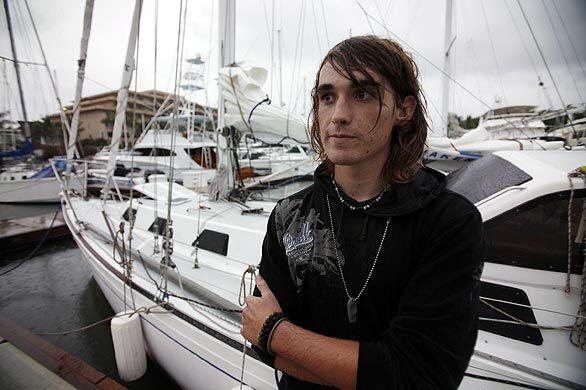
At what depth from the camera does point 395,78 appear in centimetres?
99

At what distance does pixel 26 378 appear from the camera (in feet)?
8.89

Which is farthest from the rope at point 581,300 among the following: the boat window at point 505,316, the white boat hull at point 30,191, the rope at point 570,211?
the white boat hull at point 30,191

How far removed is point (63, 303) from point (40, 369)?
4.89m

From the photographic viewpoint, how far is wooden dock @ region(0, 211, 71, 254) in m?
9.11

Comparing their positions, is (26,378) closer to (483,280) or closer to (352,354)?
(352,354)

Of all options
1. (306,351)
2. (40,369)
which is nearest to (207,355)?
(40,369)

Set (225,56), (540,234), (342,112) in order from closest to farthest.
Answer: (342,112)
(540,234)
(225,56)

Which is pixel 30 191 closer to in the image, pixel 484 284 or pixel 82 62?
pixel 82 62

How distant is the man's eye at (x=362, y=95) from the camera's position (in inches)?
38.2

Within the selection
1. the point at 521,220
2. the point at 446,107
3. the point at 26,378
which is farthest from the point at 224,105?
the point at 446,107

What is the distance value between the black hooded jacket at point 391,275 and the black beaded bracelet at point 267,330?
6 cm

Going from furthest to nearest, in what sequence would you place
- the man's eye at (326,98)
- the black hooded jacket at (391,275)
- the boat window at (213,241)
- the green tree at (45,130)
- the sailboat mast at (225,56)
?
the green tree at (45,130)
the sailboat mast at (225,56)
the boat window at (213,241)
the man's eye at (326,98)
the black hooded jacket at (391,275)

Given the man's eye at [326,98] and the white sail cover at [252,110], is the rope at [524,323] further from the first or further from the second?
the white sail cover at [252,110]

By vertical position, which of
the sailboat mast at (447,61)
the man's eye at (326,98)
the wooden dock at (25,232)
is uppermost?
the sailboat mast at (447,61)
